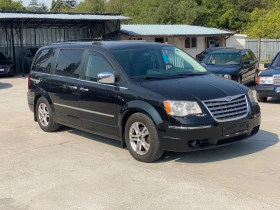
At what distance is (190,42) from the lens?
3984cm

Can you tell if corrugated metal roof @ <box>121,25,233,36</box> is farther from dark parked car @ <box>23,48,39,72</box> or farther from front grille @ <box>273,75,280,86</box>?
front grille @ <box>273,75,280,86</box>

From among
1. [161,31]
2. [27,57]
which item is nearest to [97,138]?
[27,57]

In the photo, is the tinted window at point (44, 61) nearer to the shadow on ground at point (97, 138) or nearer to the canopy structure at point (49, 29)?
the shadow on ground at point (97, 138)

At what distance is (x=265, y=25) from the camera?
36.7 metres

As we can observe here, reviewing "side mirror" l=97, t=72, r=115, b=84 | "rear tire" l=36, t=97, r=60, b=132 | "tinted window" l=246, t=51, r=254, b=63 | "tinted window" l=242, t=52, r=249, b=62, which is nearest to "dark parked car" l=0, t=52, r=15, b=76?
"tinted window" l=246, t=51, r=254, b=63

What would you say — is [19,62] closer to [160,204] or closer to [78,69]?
[78,69]

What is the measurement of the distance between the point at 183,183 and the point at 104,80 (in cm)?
215

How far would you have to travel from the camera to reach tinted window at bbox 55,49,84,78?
24.6 feet

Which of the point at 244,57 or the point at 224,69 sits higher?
the point at 244,57

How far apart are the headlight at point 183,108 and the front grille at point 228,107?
0.16 meters

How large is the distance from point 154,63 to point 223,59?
847 cm

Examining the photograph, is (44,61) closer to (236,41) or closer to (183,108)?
(183,108)

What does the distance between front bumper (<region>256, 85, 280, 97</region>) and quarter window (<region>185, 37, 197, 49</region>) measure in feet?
93.8

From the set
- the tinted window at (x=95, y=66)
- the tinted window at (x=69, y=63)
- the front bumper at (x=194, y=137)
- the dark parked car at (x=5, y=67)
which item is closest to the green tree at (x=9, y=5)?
the dark parked car at (x=5, y=67)
